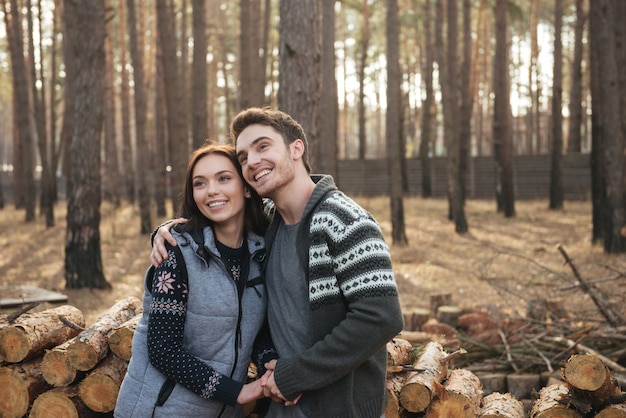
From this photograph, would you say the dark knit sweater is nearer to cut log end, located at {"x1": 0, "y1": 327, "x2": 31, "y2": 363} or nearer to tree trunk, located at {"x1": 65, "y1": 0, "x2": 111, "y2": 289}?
cut log end, located at {"x1": 0, "y1": 327, "x2": 31, "y2": 363}

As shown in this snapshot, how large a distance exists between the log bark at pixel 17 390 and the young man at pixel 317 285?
1.80 meters

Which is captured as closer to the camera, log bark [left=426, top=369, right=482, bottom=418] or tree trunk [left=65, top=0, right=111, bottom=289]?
log bark [left=426, top=369, right=482, bottom=418]

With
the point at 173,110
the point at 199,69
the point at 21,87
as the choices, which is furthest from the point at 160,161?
the point at 199,69

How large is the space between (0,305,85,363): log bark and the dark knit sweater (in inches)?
88.8

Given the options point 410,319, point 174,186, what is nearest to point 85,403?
point 410,319

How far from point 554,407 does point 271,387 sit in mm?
1856

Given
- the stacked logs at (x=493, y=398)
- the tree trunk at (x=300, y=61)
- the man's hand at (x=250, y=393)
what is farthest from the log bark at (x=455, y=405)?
the tree trunk at (x=300, y=61)

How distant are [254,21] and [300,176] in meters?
18.4

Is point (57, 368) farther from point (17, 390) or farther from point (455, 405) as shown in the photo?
point (455, 405)

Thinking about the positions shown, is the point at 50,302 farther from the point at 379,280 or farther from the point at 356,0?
the point at 356,0

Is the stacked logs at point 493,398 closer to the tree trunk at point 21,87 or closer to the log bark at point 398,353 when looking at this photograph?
the log bark at point 398,353

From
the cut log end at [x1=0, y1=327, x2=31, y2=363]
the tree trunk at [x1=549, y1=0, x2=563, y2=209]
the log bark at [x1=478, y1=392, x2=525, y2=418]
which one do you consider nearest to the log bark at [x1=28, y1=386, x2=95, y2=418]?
the cut log end at [x1=0, y1=327, x2=31, y2=363]

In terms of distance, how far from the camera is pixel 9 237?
16500 millimetres

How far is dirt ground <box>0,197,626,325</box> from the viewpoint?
30.0 ft
